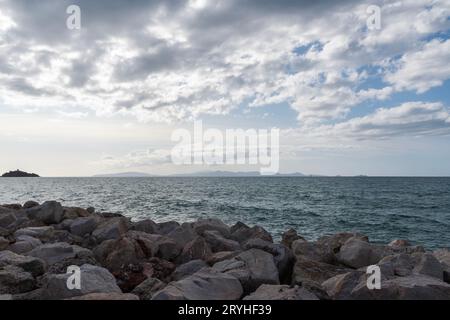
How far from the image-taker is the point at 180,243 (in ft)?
37.2

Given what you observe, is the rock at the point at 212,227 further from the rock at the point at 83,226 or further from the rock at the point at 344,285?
the rock at the point at 344,285

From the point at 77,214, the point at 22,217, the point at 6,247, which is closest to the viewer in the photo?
the point at 6,247

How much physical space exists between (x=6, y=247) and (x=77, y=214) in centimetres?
732

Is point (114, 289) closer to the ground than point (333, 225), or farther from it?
farther from it

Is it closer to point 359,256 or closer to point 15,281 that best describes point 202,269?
point 15,281

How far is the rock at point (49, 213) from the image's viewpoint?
52.4 feet

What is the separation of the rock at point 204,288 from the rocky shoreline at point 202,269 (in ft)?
0.06

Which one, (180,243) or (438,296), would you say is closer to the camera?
(438,296)

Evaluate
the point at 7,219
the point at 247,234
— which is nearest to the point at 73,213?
the point at 7,219

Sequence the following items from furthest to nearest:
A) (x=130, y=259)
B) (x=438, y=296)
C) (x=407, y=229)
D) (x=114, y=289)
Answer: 1. (x=407, y=229)
2. (x=130, y=259)
3. (x=114, y=289)
4. (x=438, y=296)

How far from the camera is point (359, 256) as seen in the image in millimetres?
9977

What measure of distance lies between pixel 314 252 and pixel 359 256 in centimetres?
112
